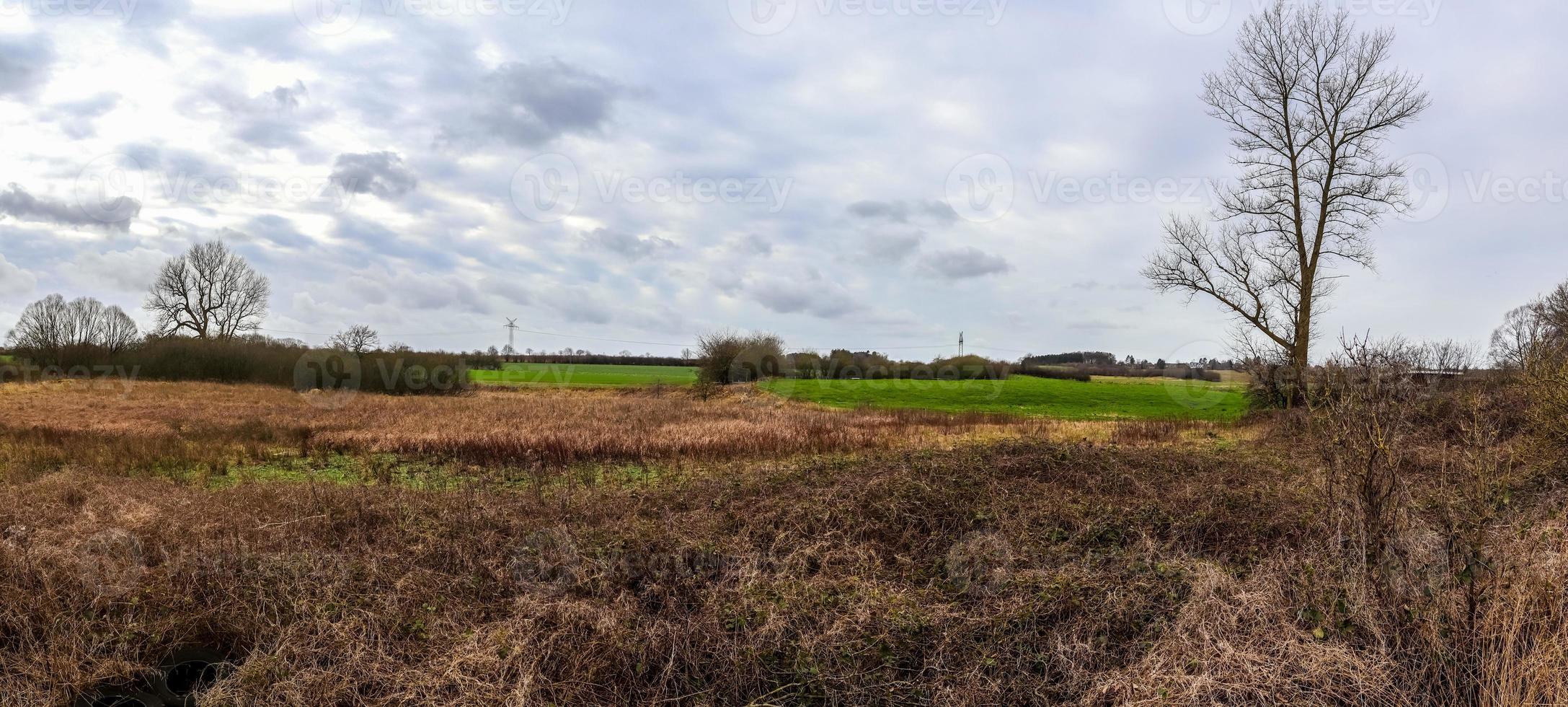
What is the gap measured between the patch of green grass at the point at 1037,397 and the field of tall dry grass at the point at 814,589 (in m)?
20.8

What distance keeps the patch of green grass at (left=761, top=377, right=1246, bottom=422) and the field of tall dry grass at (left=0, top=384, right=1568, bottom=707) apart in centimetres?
2079

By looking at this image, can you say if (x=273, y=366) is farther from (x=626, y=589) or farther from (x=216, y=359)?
(x=626, y=589)

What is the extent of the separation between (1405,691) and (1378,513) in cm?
156

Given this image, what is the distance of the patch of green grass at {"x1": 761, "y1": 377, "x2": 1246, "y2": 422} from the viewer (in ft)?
100

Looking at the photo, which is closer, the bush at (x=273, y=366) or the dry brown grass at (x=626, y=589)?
the dry brown grass at (x=626, y=589)

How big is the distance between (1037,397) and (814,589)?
34800 millimetres

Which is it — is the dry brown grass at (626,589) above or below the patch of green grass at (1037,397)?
below

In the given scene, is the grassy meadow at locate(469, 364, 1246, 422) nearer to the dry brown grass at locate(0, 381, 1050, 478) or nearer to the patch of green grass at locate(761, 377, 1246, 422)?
the patch of green grass at locate(761, 377, 1246, 422)

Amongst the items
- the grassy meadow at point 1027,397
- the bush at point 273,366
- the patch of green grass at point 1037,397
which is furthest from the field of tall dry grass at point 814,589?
the bush at point 273,366

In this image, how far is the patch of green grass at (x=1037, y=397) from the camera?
3058cm

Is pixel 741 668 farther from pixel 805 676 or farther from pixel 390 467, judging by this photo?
pixel 390 467

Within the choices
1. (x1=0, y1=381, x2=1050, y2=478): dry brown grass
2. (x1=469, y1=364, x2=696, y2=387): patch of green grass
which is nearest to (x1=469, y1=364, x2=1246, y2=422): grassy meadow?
(x1=469, y1=364, x2=696, y2=387): patch of green grass

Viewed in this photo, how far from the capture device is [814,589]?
611 cm

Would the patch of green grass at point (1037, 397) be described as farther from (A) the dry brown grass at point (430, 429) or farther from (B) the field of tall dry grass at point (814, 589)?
(B) the field of tall dry grass at point (814, 589)
